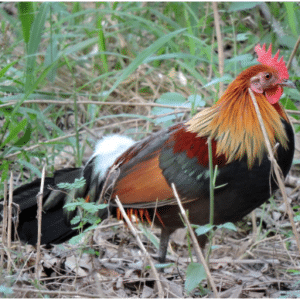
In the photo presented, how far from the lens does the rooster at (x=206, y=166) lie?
263 centimetres

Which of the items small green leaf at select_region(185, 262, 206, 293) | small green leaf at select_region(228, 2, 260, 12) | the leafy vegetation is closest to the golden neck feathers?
the leafy vegetation

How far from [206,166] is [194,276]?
31.6 inches

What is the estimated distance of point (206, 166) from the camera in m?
2.71

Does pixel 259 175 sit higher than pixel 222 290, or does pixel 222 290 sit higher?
pixel 259 175

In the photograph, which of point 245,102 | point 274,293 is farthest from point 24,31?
point 274,293

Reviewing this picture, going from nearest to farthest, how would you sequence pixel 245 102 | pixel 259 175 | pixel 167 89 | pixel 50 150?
1. pixel 259 175
2. pixel 245 102
3. pixel 50 150
4. pixel 167 89

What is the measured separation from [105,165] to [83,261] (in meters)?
0.61

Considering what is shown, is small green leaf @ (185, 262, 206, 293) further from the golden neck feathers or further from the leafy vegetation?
the golden neck feathers

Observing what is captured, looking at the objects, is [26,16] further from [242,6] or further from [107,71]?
[242,6]

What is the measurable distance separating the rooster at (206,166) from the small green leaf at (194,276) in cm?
55

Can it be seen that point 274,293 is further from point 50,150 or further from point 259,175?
point 50,150

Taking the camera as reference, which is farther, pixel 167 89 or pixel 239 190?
pixel 167 89

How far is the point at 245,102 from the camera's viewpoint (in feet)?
9.07

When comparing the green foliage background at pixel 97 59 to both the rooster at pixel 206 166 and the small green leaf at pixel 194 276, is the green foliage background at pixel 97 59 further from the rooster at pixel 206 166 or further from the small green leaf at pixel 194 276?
the small green leaf at pixel 194 276
